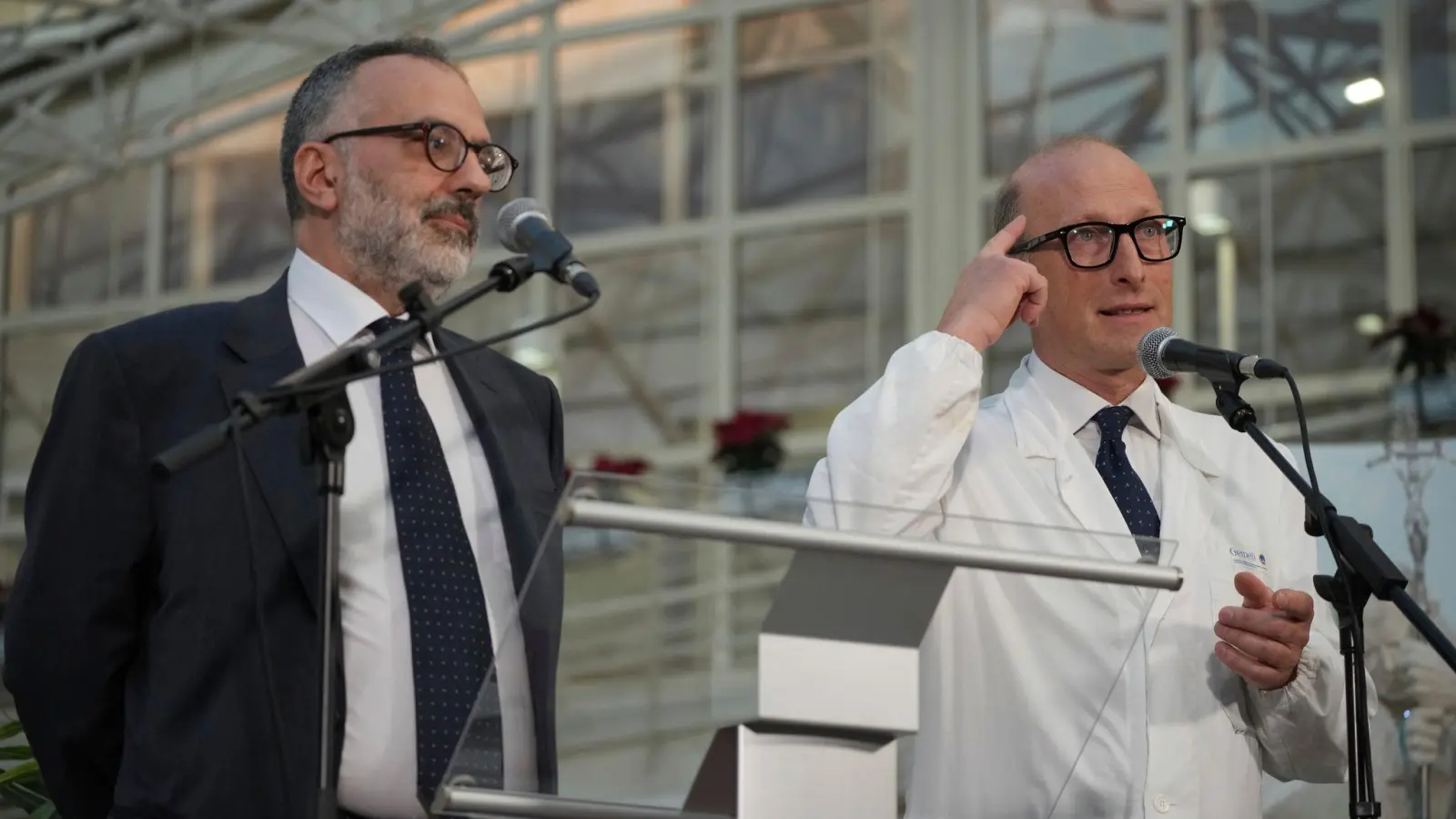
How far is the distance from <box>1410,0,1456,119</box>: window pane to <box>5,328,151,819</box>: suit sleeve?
19.5ft

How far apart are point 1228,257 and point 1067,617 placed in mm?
5783

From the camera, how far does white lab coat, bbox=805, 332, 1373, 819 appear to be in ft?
5.81

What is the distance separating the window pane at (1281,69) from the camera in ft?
23.6

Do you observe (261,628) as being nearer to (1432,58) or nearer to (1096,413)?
(1096,413)

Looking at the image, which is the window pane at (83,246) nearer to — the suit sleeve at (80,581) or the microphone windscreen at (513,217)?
the suit sleeve at (80,581)

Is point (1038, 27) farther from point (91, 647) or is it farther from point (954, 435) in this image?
point (91, 647)

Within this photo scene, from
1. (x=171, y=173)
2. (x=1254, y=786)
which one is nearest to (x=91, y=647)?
(x=1254, y=786)

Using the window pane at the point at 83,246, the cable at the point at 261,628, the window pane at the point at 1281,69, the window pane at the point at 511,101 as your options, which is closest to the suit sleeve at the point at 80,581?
the cable at the point at 261,628


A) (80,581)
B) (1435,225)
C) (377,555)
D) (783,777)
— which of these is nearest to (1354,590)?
(783,777)

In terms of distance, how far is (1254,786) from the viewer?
2.39m

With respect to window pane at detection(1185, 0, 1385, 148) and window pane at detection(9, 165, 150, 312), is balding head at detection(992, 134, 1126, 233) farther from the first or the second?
window pane at detection(9, 165, 150, 312)

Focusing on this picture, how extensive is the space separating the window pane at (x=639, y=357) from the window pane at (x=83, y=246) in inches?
100

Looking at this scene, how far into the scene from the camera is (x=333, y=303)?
2434 mm

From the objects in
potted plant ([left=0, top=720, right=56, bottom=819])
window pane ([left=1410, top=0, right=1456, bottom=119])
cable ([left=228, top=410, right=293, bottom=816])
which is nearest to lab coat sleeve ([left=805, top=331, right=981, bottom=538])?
cable ([left=228, top=410, right=293, bottom=816])
